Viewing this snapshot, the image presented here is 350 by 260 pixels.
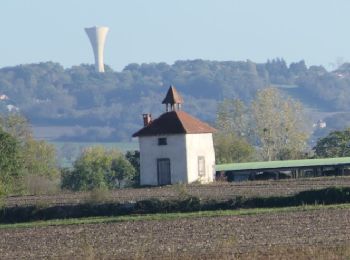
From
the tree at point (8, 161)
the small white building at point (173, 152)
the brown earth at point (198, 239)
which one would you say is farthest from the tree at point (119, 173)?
the brown earth at point (198, 239)

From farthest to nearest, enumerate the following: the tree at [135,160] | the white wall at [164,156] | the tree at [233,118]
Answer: the tree at [233,118], the tree at [135,160], the white wall at [164,156]

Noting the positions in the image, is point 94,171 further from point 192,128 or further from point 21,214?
point 21,214

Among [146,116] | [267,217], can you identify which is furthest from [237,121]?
[267,217]

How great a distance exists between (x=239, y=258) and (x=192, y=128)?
4557cm

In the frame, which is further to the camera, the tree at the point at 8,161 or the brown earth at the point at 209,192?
the tree at the point at 8,161

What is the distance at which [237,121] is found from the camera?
471 feet

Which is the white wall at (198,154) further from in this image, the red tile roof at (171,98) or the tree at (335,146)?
the tree at (335,146)

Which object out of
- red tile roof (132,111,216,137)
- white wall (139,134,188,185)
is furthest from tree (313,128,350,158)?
white wall (139,134,188,185)

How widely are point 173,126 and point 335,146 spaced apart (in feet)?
125

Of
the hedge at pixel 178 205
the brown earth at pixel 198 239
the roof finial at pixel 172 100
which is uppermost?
the roof finial at pixel 172 100

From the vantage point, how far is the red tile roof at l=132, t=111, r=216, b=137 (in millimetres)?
81688

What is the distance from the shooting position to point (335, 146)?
118 m

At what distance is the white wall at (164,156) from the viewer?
3187 inches

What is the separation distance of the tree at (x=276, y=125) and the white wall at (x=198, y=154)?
3671 cm
